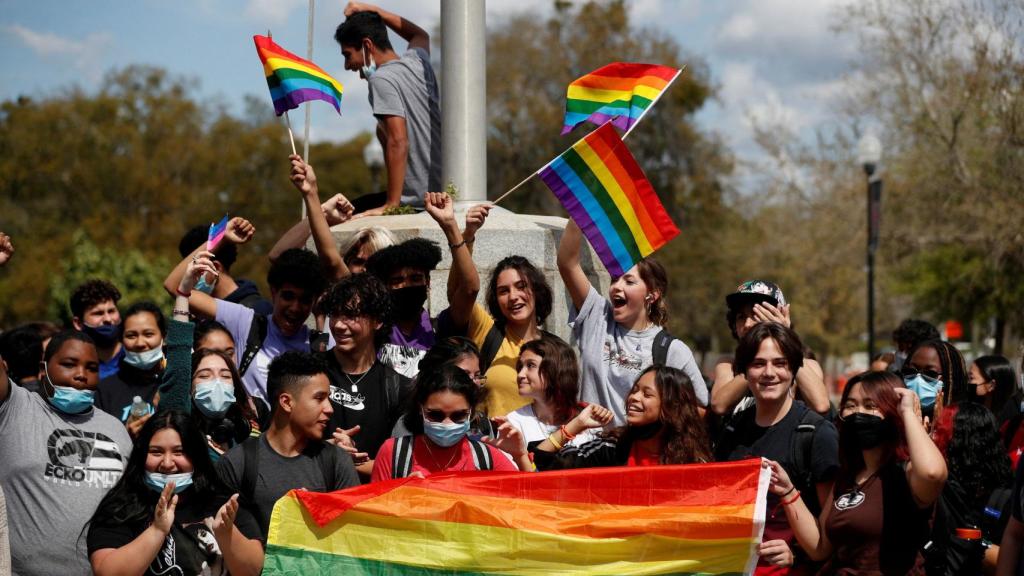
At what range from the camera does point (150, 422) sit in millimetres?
5246

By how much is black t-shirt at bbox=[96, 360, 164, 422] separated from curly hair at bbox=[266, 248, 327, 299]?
0.79 metres

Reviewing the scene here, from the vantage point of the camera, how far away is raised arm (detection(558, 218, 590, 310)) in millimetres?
7191

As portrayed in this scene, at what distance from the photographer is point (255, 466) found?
5.37 meters

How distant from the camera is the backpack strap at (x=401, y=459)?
5.60 meters

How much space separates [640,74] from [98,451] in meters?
4.09

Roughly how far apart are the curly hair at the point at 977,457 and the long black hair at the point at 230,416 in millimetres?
3367

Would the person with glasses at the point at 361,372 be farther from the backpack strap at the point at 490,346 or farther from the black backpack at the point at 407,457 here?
the backpack strap at the point at 490,346

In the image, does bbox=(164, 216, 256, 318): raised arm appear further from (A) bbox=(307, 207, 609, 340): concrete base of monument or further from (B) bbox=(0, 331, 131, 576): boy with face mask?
(B) bbox=(0, 331, 131, 576): boy with face mask

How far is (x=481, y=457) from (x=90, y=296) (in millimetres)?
3361

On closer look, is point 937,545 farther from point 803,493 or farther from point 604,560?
point 604,560

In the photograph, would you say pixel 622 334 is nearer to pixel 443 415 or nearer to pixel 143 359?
pixel 443 415

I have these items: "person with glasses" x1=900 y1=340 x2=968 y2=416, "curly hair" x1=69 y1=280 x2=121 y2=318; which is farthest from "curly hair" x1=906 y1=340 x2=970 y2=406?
"curly hair" x1=69 y1=280 x2=121 y2=318

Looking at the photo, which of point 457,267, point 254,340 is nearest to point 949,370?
point 457,267

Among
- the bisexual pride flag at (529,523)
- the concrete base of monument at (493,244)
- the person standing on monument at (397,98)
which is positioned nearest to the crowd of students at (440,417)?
the bisexual pride flag at (529,523)
